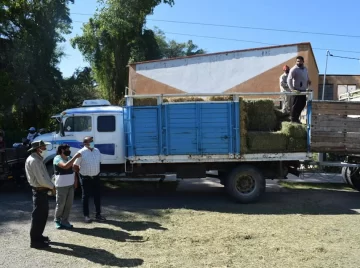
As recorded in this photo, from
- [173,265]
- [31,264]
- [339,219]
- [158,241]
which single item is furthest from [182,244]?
[339,219]

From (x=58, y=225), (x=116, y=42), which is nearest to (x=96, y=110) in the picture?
(x=58, y=225)

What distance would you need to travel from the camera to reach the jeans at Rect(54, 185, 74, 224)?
22.9 feet

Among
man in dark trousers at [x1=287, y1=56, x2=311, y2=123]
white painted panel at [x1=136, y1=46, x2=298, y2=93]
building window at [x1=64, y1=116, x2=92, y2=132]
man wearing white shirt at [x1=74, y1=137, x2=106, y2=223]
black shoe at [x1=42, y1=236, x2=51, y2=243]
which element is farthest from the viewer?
white painted panel at [x1=136, y1=46, x2=298, y2=93]

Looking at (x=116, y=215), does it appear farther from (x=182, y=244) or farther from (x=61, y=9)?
(x=61, y=9)

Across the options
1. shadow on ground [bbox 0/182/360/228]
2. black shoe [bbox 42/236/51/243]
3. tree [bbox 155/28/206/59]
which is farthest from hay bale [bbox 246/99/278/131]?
tree [bbox 155/28/206/59]

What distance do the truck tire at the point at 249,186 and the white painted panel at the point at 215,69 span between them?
26.6 feet

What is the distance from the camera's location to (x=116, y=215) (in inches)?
323

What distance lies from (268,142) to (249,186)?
1.18m

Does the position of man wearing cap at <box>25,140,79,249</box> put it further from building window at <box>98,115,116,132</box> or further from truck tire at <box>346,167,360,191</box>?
truck tire at <box>346,167,360,191</box>

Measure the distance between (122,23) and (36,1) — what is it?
220 inches

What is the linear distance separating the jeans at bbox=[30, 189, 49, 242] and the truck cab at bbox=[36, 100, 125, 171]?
3.76 meters

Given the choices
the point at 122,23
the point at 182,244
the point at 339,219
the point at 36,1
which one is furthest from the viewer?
the point at 122,23

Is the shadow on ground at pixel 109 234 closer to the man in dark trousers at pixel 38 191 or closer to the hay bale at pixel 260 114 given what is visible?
the man in dark trousers at pixel 38 191

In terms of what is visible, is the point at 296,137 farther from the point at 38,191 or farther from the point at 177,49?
the point at 177,49
